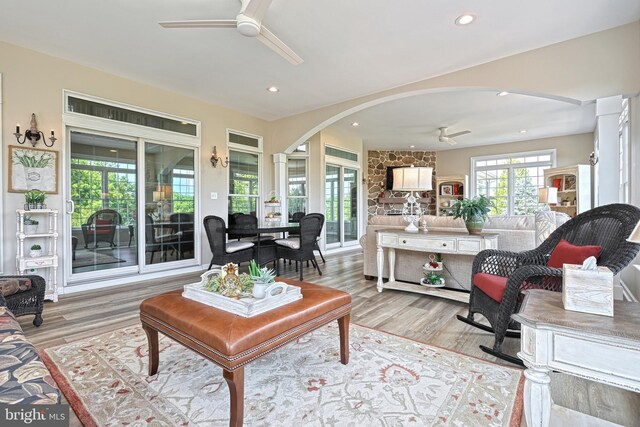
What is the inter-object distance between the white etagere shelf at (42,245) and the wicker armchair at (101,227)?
438mm

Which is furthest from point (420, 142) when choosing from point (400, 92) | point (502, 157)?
point (400, 92)

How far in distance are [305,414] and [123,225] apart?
3.98 meters

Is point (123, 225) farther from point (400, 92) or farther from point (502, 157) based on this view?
point (502, 157)

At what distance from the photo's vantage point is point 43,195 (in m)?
3.32

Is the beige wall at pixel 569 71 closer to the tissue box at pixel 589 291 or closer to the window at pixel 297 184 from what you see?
the tissue box at pixel 589 291

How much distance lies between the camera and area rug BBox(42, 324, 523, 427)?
59.3 inches

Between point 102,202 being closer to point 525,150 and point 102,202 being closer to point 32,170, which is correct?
point 32,170

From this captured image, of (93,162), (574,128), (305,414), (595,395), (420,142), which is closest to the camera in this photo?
(305,414)

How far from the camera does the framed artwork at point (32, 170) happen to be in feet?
10.8

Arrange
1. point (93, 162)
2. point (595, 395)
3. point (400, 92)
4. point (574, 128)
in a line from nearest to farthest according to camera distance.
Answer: point (595, 395) < point (93, 162) < point (400, 92) < point (574, 128)

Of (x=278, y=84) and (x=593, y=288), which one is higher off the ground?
(x=278, y=84)

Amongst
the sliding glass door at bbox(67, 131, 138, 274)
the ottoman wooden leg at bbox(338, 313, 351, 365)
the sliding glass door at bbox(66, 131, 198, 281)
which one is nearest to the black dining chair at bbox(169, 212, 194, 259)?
the sliding glass door at bbox(66, 131, 198, 281)

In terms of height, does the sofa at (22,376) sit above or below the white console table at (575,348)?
below

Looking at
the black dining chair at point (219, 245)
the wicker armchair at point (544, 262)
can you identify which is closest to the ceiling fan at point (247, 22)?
the black dining chair at point (219, 245)
